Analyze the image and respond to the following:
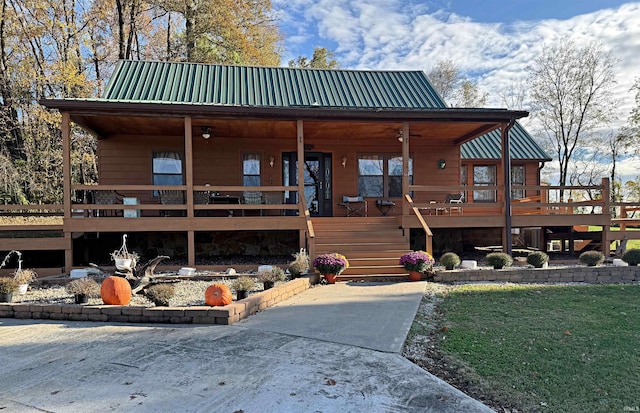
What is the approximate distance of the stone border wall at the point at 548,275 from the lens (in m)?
8.05

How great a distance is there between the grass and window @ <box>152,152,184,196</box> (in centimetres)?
808

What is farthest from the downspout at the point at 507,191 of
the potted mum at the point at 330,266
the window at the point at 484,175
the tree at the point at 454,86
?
the tree at the point at 454,86

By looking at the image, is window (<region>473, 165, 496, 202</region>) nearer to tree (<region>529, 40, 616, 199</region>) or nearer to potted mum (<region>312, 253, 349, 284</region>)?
potted mum (<region>312, 253, 349, 284</region>)

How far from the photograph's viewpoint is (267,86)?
512 inches

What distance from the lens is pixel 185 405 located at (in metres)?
2.87

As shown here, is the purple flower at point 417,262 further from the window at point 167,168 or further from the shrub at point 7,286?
the window at point 167,168

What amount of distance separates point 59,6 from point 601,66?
29.5 meters

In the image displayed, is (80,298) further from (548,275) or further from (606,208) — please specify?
(606,208)

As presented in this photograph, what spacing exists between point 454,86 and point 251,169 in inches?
1036

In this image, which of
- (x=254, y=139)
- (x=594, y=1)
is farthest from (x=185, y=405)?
(x=594, y=1)

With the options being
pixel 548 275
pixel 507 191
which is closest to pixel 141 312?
pixel 548 275

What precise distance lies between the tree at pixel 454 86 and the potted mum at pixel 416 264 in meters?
27.4

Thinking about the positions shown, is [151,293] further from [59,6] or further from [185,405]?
[59,6]

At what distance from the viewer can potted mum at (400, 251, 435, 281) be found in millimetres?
7859
